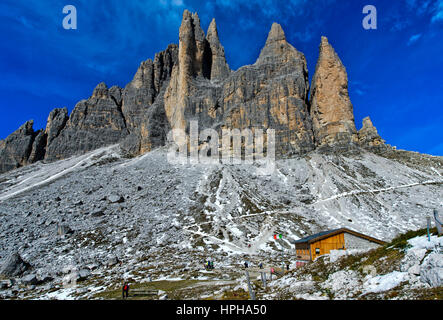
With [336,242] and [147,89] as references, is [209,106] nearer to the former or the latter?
[147,89]

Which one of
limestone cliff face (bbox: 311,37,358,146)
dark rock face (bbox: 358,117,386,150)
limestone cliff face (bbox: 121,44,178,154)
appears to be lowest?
dark rock face (bbox: 358,117,386,150)

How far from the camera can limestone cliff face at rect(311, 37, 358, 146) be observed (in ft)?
295

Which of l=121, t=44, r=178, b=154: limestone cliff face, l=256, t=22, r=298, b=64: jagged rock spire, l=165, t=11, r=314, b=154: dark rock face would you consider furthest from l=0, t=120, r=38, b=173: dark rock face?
l=256, t=22, r=298, b=64: jagged rock spire

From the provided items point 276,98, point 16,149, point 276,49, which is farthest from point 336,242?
point 16,149

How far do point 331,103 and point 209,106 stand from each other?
144ft

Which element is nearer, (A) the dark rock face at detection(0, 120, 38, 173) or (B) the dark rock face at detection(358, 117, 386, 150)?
(B) the dark rock face at detection(358, 117, 386, 150)

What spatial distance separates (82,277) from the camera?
2731 cm

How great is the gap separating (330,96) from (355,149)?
22141 mm

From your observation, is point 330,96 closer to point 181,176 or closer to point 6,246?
point 181,176

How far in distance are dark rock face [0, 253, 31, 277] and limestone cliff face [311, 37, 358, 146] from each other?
8480 centimetres

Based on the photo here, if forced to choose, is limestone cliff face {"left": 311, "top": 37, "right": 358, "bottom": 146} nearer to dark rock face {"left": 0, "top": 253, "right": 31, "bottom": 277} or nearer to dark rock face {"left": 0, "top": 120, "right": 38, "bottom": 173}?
dark rock face {"left": 0, "top": 253, "right": 31, "bottom": 277}

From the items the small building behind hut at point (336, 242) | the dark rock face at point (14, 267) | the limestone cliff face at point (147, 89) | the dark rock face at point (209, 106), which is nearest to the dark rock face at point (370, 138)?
the dark rock face at point (209, 106)

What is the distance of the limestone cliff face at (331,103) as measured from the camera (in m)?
90.1

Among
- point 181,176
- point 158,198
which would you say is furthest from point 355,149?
point 158,198
